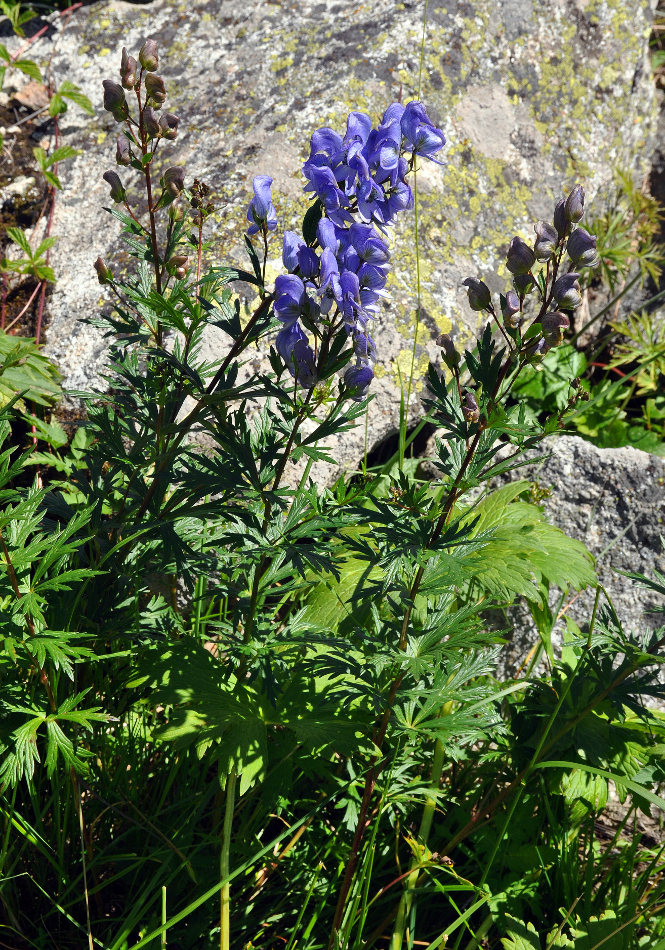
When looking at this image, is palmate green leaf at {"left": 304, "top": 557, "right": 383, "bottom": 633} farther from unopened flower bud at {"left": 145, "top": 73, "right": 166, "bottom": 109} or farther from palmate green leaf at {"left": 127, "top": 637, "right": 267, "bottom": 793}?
unopened flower bud at {"left": 145, "top": 73, "right": 166, "bottom": 109}

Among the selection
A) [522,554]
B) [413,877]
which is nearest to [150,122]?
[522,554]

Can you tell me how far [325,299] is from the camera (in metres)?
1.44

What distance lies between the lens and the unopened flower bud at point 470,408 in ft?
4.82

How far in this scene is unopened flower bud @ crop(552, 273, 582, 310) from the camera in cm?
141

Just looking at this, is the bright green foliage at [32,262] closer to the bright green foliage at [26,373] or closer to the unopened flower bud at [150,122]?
the bright green foliage at [26,373]

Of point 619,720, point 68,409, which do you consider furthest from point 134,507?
point 619,720

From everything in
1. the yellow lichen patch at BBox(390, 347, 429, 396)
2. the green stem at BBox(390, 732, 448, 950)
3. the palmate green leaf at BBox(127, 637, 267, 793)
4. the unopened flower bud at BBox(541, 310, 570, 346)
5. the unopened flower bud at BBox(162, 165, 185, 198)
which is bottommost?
the green stem at BBox(390, 732, 448, 950)

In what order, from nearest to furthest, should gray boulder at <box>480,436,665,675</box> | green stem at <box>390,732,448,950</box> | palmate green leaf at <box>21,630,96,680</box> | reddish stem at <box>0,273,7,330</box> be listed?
palmate green leaf at <box>21,630,96,680</box> → green stem at <box>390,732,448,950</box> → gray boulder at <box>480,436,665,675</box> → reddish stem at <box>0,273,7,330</box>

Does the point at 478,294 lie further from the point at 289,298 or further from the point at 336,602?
the point at 336,602

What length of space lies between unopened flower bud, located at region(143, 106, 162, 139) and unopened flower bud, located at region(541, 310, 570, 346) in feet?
3.27

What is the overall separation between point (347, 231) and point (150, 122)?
1.94 ft

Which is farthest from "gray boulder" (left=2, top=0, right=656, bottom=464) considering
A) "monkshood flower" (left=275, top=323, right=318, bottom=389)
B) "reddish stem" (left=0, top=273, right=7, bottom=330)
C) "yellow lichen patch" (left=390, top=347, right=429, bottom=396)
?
"monkshood flower" (left=275, top=323, right=318, bottom=389)

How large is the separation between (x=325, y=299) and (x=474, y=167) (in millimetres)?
2127

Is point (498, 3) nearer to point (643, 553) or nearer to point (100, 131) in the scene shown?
point (100, 131)
